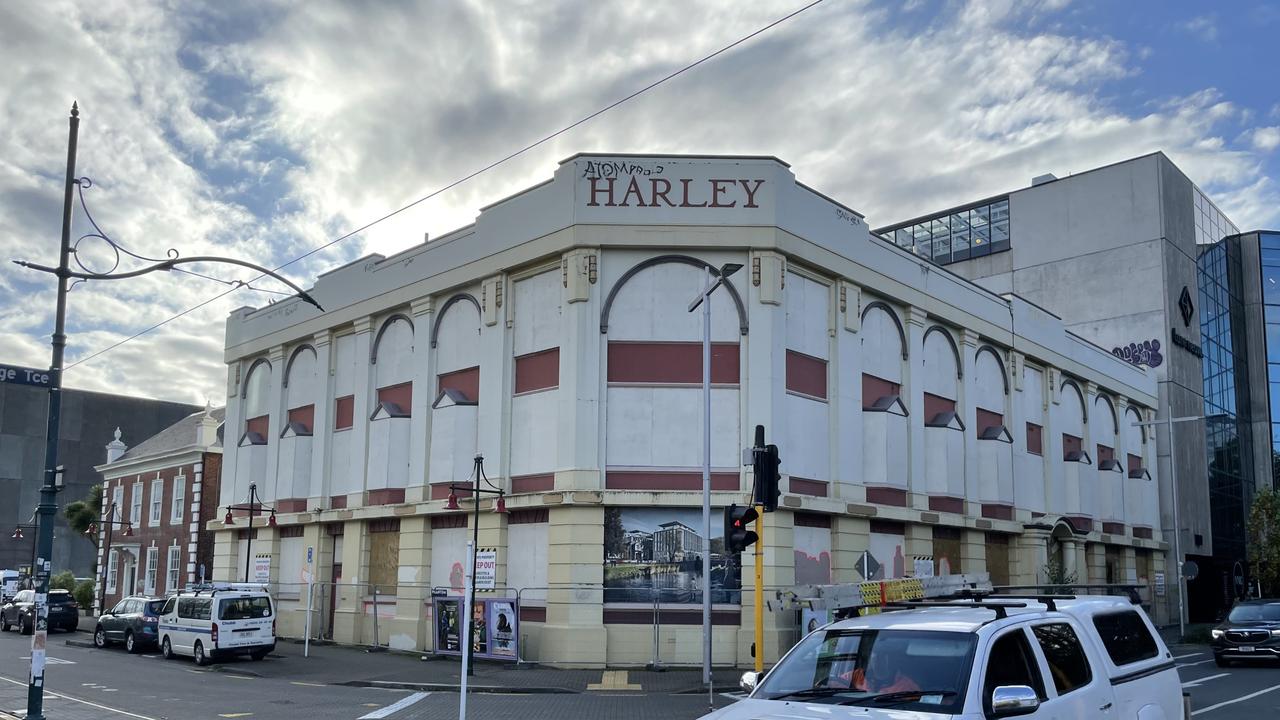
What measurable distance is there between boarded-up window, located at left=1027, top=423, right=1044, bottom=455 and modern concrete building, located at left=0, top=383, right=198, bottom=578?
64.3 m

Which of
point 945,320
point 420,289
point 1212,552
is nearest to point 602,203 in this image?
point 420,289

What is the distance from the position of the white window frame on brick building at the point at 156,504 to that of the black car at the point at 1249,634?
132 ft

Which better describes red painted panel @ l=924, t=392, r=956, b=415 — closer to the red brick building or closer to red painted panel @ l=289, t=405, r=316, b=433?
red painted panel @ l=289, t=405, r=316, b=433

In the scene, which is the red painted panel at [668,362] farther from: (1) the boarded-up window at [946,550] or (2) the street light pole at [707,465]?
(1) the boarded-up window at [946,550]

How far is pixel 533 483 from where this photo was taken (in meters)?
27.9

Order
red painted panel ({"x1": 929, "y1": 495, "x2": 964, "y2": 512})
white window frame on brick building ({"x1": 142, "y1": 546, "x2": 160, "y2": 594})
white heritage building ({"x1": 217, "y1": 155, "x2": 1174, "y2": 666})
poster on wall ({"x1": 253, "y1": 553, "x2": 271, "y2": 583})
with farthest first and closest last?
white window frame on brick building ({"x1": 142, "y1": 546, "x2": 160, "y2": 594}), poster on wall ({"x1": 253, "y1": 553, "x2": 271, "y2": 583}), red painted panel ({"x1": 929, "y1": 495, "x2": 964, "y2": 512}), white heritage building ({"x1": 217, "y1": 155, "x2": 1174, "y2": 666})

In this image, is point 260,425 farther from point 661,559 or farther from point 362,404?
point 661,559

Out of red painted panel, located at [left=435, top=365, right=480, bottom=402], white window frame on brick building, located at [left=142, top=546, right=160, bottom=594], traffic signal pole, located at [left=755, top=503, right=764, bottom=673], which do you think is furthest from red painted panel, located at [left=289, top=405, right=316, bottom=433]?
traffic signal pole, located at [left=755, top=503, right=764, bottom=673]

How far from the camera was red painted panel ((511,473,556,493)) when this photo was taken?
27.5m

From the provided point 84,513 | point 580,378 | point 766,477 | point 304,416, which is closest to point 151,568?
point 84,513

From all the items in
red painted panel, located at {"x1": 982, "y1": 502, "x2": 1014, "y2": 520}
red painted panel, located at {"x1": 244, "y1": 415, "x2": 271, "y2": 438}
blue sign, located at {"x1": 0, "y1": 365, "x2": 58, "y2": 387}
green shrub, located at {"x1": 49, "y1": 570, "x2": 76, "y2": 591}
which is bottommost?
green shrub, located at {"x1": 49, "y1": 570, "x2": 76, "y2": 591}

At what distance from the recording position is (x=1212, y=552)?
55.2 m

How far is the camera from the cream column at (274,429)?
3762 cm

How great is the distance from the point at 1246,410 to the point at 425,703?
190 feet
